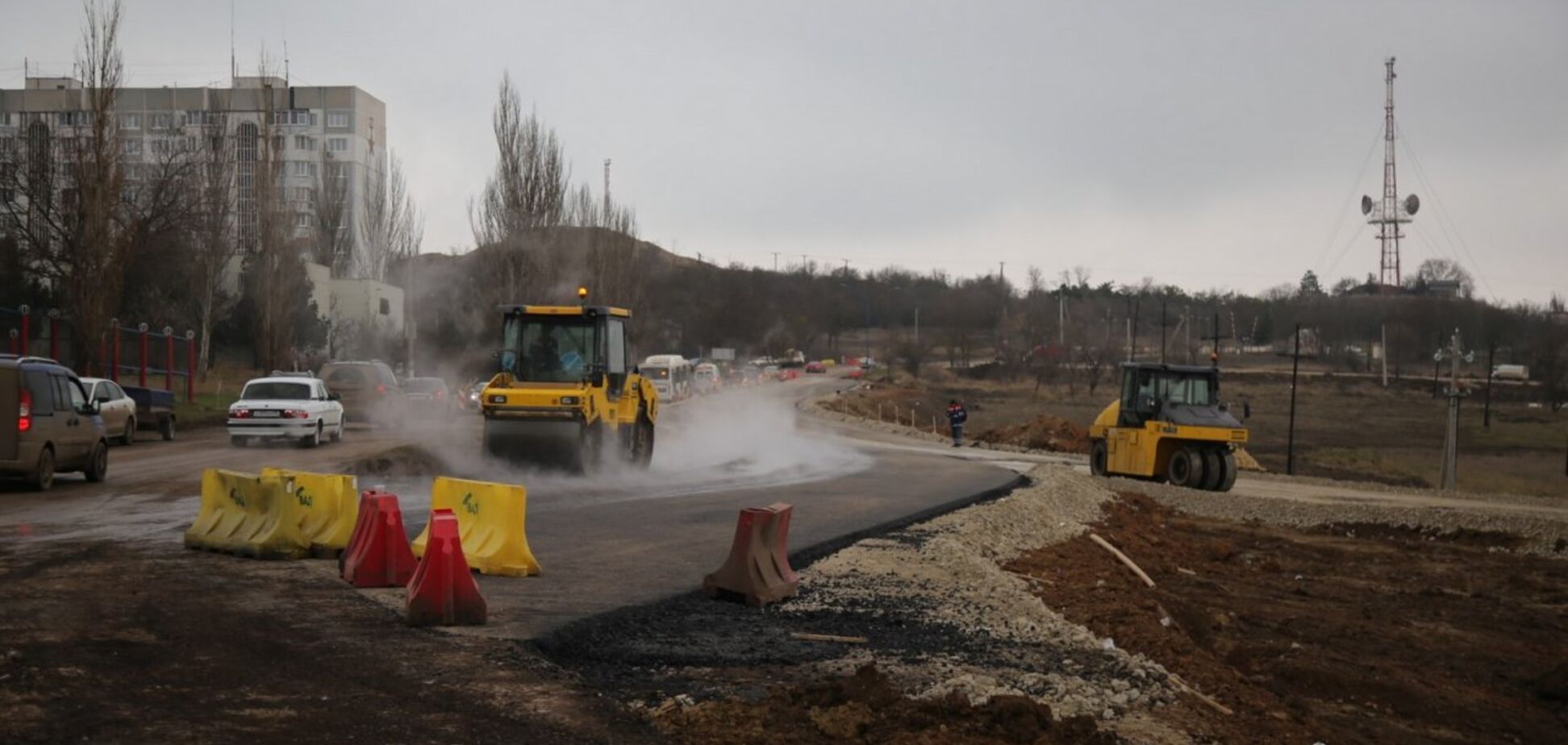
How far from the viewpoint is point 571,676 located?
8719mm

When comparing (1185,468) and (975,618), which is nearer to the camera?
(975,618)

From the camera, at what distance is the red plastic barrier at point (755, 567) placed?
12.2 meters

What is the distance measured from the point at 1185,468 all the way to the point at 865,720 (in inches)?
1036

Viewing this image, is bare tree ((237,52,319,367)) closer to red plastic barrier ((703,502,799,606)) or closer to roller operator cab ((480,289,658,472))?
roller operator cab ((480,289,658,472))

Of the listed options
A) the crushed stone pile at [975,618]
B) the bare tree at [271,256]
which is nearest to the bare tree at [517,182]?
the bare tree at [271,256]

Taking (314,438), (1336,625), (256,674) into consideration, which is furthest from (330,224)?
(256,674)

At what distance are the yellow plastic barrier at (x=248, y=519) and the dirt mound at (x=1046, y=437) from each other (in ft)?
123

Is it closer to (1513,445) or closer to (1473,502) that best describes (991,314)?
(1513,445)

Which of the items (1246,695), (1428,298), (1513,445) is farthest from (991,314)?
(1246,695)

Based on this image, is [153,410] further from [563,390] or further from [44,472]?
[563,390]

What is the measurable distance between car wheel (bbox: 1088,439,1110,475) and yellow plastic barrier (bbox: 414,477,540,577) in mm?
23492

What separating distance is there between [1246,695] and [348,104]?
11651 centimetres

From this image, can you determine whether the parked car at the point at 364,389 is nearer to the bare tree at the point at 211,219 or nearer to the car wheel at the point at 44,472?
the bare tree at the point at 211,219

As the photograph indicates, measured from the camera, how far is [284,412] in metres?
32.1
